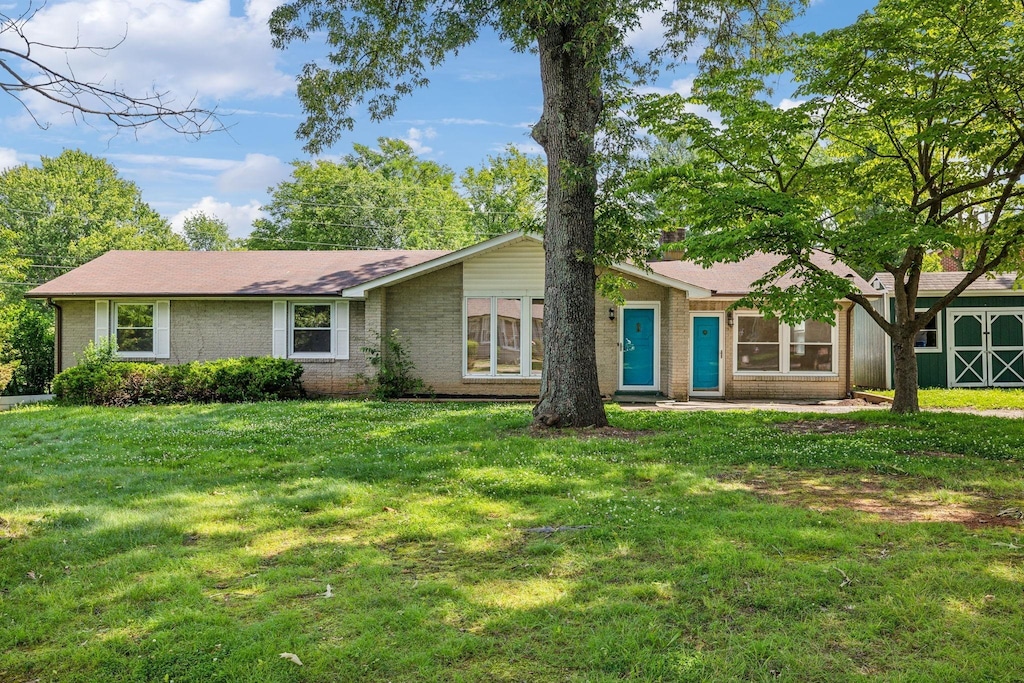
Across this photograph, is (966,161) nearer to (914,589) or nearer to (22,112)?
(914,589)

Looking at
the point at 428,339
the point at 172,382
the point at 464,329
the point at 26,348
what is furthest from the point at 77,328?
the point at 464,329

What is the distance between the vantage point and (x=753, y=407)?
1569 centimetres

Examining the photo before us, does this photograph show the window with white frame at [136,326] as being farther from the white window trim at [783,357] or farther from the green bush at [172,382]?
the white window trim at [783,357]

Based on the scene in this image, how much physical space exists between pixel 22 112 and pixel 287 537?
11.5 ft

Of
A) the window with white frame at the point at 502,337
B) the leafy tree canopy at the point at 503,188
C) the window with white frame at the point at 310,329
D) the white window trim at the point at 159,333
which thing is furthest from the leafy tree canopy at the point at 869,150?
the leafy tree canopy at the point at 503,188

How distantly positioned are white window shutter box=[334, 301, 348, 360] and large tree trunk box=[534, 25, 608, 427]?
8172mm

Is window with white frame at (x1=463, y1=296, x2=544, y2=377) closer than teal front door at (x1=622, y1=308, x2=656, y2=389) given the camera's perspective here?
Yes

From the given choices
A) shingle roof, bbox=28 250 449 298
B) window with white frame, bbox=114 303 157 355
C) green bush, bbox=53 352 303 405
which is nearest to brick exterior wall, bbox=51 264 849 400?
shingle roof, bbox=28 250 449 298

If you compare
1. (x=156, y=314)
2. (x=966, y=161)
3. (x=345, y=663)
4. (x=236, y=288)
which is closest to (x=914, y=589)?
(x=345, y=663)

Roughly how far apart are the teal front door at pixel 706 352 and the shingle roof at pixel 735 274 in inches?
36.3

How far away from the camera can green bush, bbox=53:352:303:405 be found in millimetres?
15953

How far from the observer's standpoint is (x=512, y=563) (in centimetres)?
485

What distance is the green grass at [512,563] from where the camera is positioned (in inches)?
136

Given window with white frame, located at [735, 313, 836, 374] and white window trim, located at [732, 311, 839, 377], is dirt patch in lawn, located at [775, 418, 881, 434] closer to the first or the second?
white window trim, located at [732, 311, 839, 377]
